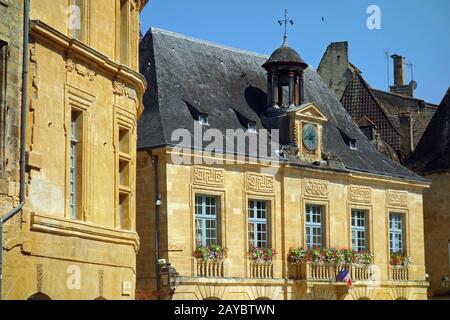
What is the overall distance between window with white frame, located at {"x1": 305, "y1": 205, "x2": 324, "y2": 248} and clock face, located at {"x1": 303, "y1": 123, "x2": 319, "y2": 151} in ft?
5.72

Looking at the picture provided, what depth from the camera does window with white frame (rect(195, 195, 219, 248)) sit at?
2834 cm

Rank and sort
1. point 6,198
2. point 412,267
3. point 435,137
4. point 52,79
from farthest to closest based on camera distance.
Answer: point 435,137 < point 412,267 < point 52,79 < point 6,198

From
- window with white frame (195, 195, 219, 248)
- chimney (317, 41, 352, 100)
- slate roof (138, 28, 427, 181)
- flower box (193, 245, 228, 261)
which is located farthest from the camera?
chimney (317, 41, 352, 100)

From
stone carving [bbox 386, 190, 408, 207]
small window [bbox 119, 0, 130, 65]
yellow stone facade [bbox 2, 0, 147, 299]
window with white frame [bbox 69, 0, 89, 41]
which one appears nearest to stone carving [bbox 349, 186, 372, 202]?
stone carving [bbox 386, 190, 408, 207]

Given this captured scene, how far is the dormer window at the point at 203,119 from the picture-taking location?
97.5 feet

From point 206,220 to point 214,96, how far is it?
436 centimetres

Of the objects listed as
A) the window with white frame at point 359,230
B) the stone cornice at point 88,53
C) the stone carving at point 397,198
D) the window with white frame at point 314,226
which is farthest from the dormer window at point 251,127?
the stone cornice at point 88,53

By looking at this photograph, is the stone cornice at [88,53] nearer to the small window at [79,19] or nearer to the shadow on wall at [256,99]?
the small window at [79,19]

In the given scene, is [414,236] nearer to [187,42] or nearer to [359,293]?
[359,293]

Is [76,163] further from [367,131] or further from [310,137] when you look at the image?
[367,131]

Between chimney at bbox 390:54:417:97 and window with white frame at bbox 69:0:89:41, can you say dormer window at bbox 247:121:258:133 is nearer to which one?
window with white frame at bbox 69:0:89:41
